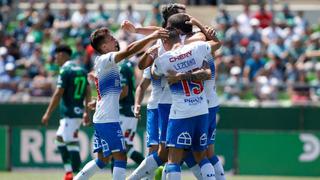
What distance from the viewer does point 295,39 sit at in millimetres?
29062

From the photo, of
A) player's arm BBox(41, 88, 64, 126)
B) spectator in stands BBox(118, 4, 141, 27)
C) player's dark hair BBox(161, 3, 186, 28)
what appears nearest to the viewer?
player's dark hair BBox(161, 3, 186, 28)

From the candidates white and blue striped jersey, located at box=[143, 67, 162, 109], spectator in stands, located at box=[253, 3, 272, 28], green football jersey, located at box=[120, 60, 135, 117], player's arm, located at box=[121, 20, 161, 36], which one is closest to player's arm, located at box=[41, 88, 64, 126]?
green football jersey, located at box=[120, 60, 135, 117]

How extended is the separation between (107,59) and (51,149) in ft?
28.6

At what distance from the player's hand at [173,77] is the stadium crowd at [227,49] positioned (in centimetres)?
1068

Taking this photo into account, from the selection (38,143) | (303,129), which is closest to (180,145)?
(38,143)

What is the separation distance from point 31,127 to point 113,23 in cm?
845

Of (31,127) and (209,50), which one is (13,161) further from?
(209,50)

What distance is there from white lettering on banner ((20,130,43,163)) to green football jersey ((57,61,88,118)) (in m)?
4.51

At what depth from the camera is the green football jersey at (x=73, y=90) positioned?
19406 millimetres

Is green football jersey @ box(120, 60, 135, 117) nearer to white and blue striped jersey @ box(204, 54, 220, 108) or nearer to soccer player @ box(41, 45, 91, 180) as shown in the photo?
soccer player @ box(41, 45, 91, 180)

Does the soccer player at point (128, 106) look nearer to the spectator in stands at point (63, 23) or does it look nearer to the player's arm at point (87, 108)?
the player's arm at point (87, 108)

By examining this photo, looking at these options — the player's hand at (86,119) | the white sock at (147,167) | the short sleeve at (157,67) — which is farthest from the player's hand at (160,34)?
the player's hand at (86,119)

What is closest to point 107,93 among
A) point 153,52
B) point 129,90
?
point 153,52

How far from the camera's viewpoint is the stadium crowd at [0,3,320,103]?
26.4m
